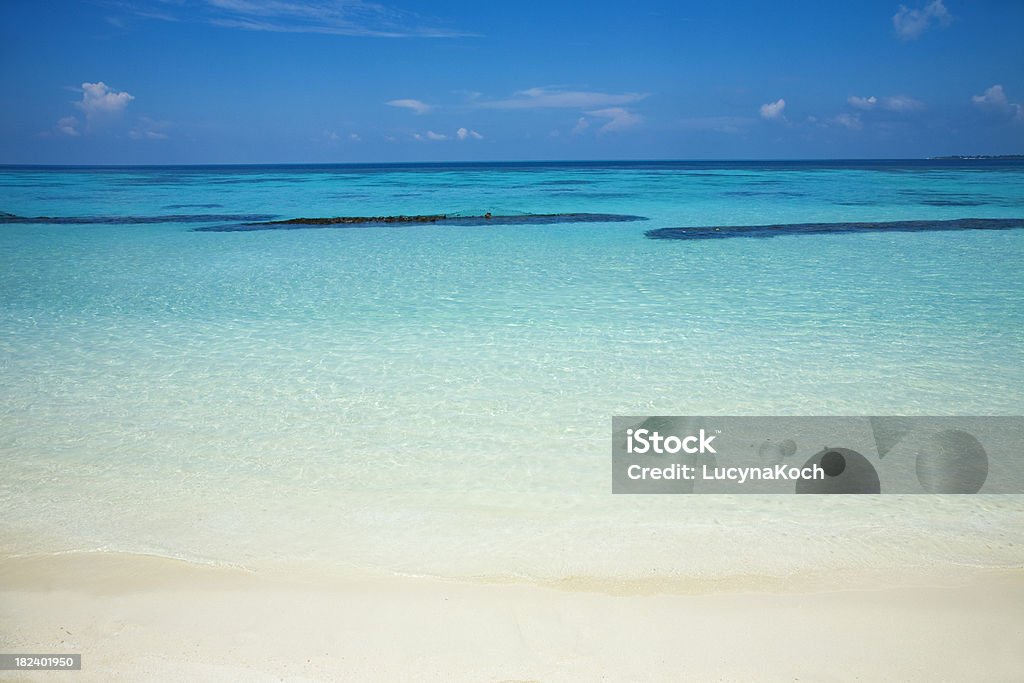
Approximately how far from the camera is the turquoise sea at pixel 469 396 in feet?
10.7

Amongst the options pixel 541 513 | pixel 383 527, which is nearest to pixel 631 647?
pixel 541 513

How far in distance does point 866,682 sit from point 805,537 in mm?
976

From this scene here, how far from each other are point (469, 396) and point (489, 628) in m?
2.58

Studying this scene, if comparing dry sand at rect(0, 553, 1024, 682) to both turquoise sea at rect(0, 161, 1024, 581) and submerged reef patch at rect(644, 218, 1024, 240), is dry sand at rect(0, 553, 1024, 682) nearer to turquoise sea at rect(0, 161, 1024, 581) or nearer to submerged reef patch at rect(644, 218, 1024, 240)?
turquoise sea at rect(0, 161, 1024, 581)

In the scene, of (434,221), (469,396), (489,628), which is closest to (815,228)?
(434,221)

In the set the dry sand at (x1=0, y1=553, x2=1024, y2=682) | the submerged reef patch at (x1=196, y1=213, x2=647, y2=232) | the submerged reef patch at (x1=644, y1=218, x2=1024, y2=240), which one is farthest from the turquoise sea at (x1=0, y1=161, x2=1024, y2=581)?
the submerged reef patch at (x1=196, y1=213, x2=647, y2=232)

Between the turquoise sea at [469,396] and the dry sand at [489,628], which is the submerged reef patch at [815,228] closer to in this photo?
the turquoise sea at [469,396]

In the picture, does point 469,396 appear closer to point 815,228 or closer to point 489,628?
point 489,628

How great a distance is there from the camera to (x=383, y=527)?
133 inches

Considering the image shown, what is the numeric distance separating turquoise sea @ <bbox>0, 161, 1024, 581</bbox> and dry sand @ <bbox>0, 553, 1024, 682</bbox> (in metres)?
0.17

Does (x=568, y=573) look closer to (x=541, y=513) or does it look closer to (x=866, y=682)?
(x=541, y=513)

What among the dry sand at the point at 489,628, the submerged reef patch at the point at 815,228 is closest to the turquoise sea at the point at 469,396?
the dry sand at the point at 489,628

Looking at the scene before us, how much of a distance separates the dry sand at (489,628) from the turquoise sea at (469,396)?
0.17 m

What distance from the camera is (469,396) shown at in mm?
5129
